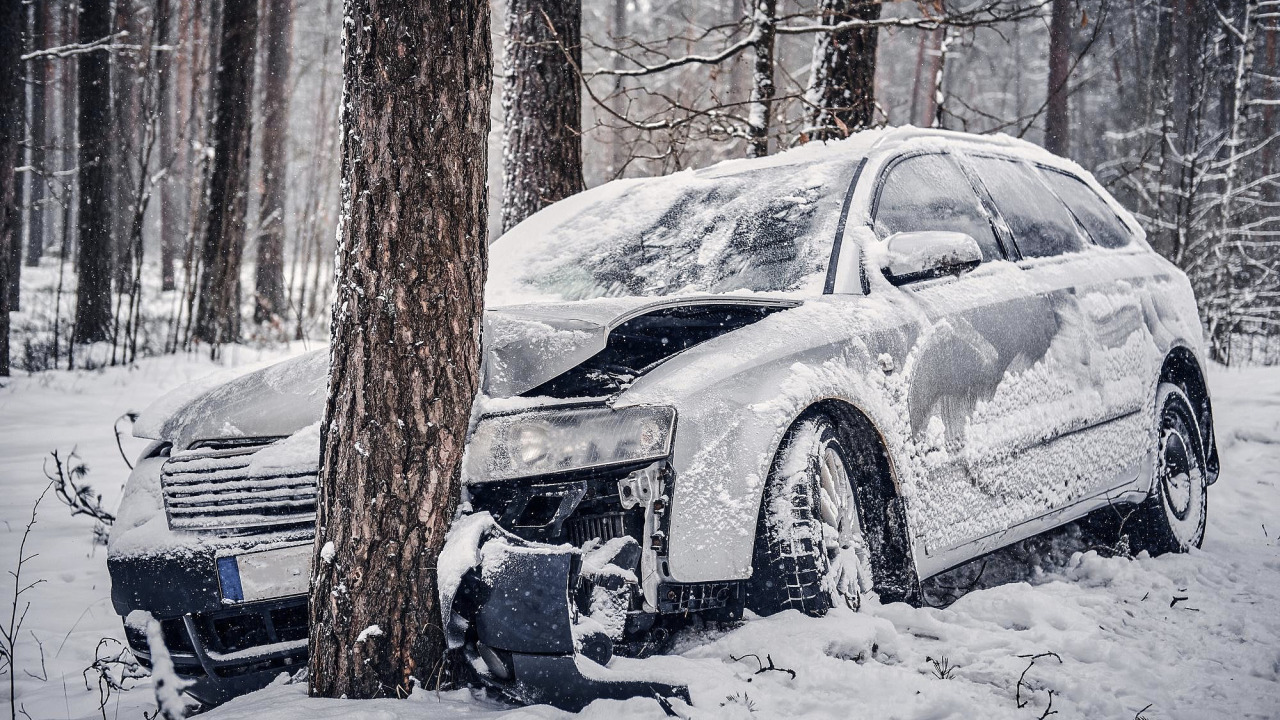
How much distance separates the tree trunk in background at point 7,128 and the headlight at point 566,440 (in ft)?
26.1

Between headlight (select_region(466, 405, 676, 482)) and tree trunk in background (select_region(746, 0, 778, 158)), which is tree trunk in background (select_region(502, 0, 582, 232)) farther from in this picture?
headlight (select_region(466, 405, 676, 482))

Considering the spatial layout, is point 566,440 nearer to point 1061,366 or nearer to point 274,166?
point 1061,366

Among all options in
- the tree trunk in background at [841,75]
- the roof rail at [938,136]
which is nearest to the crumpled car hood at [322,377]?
the roof rail at [938,136]

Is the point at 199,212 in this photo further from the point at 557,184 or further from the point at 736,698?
the point at 736,698

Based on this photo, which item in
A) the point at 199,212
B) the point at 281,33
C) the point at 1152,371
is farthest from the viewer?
the point at 281,33

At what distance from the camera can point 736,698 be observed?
2.28 metres

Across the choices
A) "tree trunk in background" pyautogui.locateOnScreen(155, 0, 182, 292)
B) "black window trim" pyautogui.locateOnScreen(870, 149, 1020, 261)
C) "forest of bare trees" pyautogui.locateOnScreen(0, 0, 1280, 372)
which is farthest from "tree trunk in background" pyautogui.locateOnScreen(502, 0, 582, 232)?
"tree trunk in background" pyautogui.locateOnScreen(155, 0, 182, 292)

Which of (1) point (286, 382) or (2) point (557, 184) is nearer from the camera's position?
(1) point (286, 382)

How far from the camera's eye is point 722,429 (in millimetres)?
2473

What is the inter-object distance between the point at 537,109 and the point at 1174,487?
4.32 meters

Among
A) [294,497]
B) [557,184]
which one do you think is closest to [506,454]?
[294,497]

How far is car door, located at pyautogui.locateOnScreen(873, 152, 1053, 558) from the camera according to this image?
3.13m

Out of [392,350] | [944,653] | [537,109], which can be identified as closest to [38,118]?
[537,109]

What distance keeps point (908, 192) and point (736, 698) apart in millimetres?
2213
